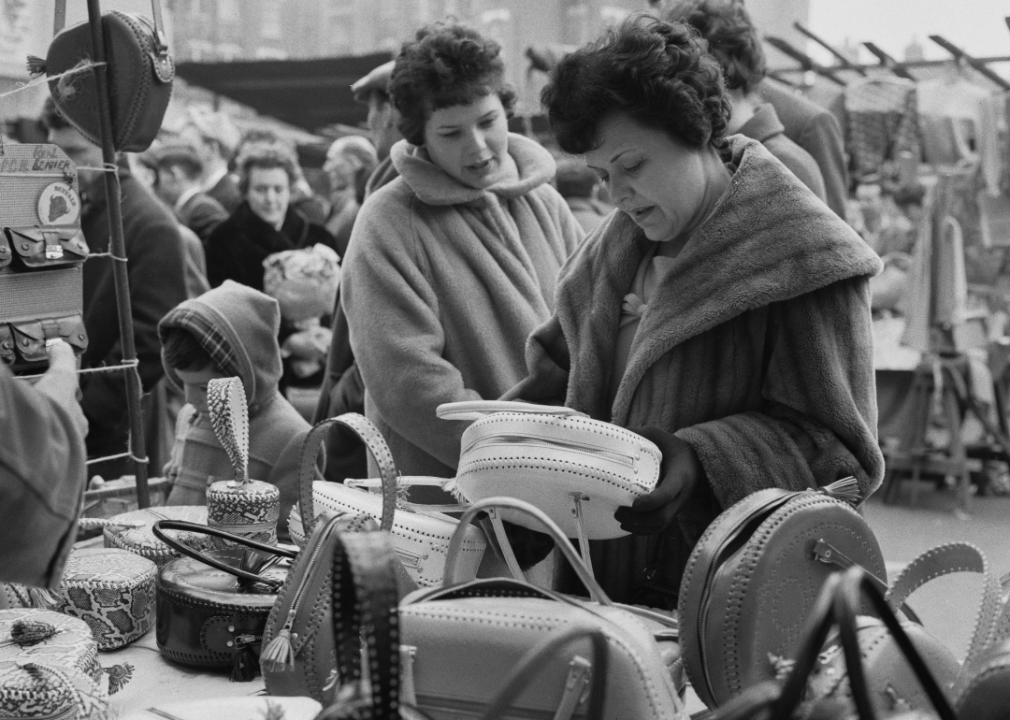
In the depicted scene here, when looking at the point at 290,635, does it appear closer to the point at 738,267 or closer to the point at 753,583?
the point at 753,583

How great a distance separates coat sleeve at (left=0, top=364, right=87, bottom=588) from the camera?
894 millimetres

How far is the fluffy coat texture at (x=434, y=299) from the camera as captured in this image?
206 centimetres

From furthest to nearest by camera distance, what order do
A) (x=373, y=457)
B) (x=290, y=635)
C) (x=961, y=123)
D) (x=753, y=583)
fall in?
(x=961, y=123) → (x=373, y=457) → (x=290, y=635) → (x=753, y=583)

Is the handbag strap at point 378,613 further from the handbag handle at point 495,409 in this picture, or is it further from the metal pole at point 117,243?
the metal pole at point 117,243

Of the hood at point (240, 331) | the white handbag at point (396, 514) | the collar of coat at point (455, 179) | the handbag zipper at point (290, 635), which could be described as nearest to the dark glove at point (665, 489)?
the white handbag at point (396, 514)

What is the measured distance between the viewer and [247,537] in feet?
5.57

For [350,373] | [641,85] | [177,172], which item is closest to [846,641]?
[641,85]

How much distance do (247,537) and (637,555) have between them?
61 centimetres

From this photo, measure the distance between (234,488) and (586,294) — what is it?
0.63 m

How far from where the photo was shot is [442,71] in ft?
6.74

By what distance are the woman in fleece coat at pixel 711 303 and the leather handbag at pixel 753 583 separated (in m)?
0.24

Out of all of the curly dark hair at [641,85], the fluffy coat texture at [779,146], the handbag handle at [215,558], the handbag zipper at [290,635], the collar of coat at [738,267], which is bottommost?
the handbag handle at [215,558]

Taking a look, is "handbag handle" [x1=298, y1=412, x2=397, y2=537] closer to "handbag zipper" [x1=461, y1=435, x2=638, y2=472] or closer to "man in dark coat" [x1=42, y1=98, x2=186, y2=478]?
"handbag zipper" [x1=461, y1=435, x2=638, y2=472]

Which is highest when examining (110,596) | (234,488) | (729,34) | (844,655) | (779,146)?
(729,34)
